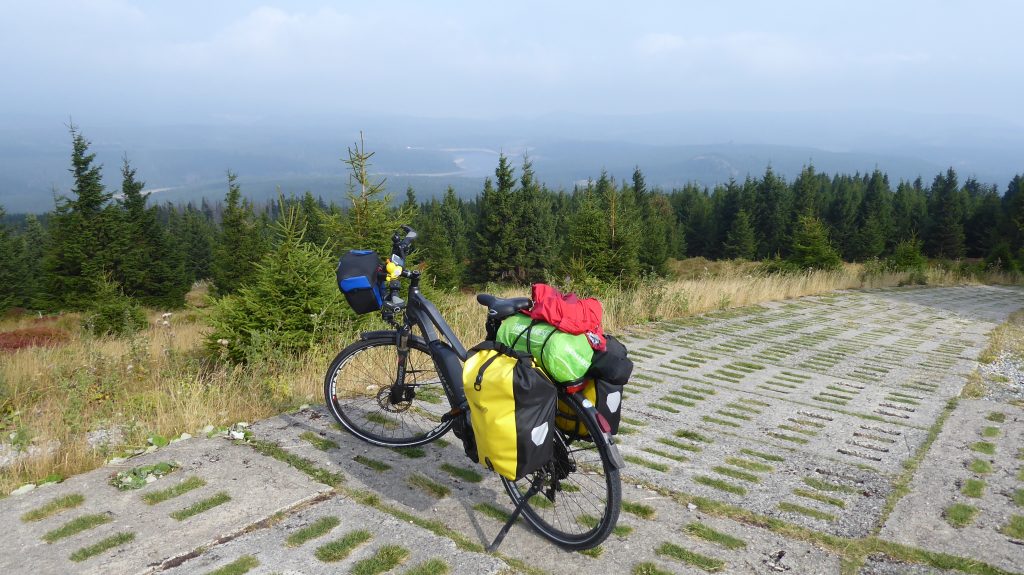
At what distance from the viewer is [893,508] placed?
3.75m

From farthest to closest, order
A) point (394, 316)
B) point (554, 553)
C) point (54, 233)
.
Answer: point (54, 233) < point (394, 316) < point (554, 553)

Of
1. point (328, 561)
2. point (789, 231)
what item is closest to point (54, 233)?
point (328, 561)

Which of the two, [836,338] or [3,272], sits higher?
[836,338]

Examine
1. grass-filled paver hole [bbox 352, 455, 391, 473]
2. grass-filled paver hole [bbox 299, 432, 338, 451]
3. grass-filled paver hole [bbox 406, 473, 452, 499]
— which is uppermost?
grass-filled paver hole [bbox 299, 432, 338, 451]

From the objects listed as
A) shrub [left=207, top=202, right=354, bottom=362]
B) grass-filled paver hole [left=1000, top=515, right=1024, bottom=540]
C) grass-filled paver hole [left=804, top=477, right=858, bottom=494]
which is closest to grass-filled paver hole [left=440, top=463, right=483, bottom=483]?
grass-filled paver hole [left=804, top=477, right=858, bottom=494]

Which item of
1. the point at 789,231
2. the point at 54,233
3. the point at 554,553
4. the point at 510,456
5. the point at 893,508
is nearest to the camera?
the point at 510,456

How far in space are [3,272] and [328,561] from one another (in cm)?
5135

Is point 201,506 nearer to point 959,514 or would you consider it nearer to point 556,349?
point 556,349

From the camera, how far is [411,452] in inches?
170

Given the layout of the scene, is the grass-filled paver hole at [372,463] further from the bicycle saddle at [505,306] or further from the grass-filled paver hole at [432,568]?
the bicycle saddle at [505,306]

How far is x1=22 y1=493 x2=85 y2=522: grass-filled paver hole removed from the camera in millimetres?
3227

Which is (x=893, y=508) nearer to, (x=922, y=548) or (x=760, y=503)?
(x=922, y=548)

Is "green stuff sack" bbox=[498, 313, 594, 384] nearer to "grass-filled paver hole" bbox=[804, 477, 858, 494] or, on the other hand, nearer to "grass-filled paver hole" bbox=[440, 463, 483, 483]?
"grass-filled paver hole" bbox=[440, 463, 483, 483]

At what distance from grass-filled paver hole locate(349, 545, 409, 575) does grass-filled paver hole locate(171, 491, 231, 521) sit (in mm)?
1081
